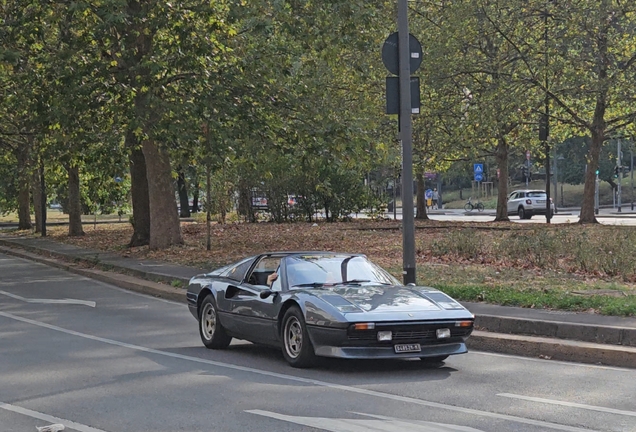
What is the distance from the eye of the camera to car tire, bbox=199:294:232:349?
11633 millimetres

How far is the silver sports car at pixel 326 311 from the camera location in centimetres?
945

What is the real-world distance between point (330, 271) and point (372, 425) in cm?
384

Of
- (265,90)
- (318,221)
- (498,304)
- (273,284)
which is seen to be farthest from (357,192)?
(273,284)

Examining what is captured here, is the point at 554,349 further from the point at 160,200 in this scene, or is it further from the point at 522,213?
the point at 522,213

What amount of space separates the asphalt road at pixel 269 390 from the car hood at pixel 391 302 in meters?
0.65

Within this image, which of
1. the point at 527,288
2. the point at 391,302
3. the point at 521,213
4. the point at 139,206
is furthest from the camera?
the point at 521,213

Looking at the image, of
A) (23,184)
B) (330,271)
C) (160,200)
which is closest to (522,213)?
(23,184)

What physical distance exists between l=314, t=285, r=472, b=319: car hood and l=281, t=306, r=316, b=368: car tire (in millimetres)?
365

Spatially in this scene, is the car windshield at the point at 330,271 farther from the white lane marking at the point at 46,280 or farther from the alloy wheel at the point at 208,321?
the white lane marking at the point at 46,280

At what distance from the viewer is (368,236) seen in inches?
1161

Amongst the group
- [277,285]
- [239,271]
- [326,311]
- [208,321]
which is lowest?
[208,321]

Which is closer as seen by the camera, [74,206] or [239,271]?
[239,271]

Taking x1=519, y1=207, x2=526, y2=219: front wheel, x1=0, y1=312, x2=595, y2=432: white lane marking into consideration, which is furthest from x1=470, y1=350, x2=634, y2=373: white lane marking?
x1=519, y1=207, x2=526, y2=219: front wheel

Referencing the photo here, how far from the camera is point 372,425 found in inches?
285
